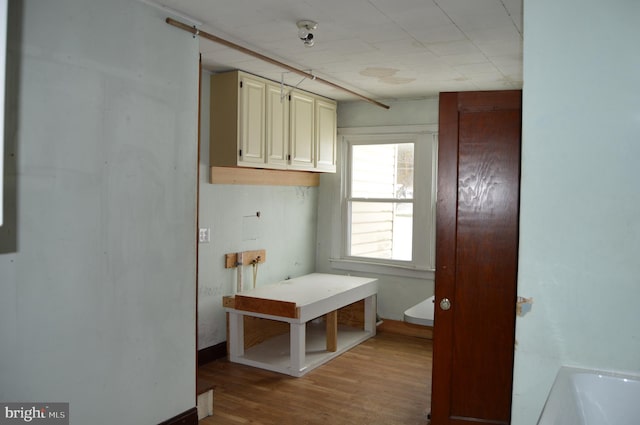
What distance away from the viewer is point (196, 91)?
300cm

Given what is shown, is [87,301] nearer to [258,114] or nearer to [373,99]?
[258,114]

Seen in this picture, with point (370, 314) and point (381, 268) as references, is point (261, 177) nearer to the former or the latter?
point (381, 268)

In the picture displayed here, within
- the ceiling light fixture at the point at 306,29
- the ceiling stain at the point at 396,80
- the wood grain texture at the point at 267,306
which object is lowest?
the wood grain texture at the point at 267,306

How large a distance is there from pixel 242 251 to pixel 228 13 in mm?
2380

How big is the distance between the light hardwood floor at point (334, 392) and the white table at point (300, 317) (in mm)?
110

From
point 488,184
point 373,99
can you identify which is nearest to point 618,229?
point 488,184

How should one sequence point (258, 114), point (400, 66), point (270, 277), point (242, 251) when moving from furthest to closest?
point (270, 277), point (242, 251), point (258, 114), point (400, 66)

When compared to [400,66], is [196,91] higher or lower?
lower

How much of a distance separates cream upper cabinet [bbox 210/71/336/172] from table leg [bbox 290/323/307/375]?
139 centimetres

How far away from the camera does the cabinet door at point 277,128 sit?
4285mm

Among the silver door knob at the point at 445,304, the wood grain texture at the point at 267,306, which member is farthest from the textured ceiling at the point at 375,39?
the wood grain texture at the point at 267,306

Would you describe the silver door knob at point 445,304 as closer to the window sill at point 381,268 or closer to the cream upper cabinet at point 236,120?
the cream upper cabinet at point 236,120

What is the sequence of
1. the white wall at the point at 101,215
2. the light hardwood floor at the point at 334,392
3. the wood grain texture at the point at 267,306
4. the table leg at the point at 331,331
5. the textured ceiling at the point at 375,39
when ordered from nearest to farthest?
1. the white wall at the point at 101,215
2. the textured ceiling at the point at 375,39
3. the light hardwood floor at the point at 334,392
4. the wood grain texture at the point at 267,306
5. the table leg at the point at 331,331

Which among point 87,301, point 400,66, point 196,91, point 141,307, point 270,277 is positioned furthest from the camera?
point 270,277
